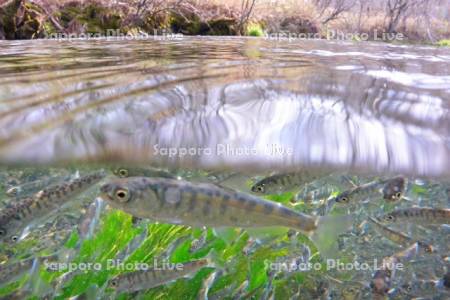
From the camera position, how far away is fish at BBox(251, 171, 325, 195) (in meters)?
4.33

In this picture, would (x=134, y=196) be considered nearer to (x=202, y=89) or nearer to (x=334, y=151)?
(x=202, y=89)

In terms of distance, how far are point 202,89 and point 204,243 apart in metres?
1.84

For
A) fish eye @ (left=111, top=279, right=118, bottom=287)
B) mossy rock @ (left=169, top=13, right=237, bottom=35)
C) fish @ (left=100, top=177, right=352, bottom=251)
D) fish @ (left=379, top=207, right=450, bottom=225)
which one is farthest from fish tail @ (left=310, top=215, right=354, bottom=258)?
mossy rock @ (left=169, top=13, right=237, bottom=35)

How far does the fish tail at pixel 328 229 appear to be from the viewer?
151 inches

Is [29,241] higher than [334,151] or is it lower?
lower

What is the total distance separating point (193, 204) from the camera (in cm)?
333

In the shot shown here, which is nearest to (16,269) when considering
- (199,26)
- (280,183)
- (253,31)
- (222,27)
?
(280,183)

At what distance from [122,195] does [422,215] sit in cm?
360

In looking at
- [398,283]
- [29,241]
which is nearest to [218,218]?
[29,241]

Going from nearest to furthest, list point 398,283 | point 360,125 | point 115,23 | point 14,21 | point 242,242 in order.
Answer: point 360,125 → point 242,242 → point 398,283 → point 14,21 → point 115,23

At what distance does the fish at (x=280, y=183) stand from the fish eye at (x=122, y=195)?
4.57 ft

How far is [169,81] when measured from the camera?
5258mm

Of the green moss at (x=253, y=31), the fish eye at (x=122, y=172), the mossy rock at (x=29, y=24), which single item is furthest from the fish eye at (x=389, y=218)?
the green moss at (x=253, y=31)

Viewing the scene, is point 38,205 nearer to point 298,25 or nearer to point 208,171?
point 208,171
